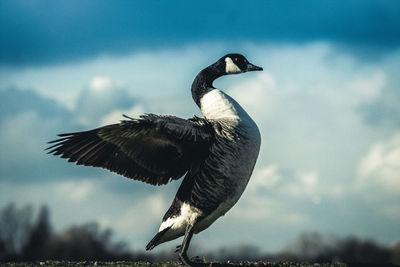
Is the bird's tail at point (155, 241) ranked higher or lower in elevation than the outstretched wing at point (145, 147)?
lower

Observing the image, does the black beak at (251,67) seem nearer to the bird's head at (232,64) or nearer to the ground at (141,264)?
the bird's head at (232,64)

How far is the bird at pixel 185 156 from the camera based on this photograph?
8.41 metres

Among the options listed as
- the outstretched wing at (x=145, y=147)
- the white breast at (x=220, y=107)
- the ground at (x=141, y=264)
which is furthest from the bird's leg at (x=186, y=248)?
the white breast at (x=220, y=107)

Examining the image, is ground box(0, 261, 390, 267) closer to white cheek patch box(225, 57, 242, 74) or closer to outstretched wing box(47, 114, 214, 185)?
outstretched wing box(47, 114, 214, 185)

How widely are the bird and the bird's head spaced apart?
4.30 ft

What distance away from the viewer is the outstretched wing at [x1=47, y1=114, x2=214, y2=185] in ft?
27.2

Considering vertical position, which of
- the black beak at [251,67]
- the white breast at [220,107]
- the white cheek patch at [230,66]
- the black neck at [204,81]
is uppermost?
the black beak at [251,67]

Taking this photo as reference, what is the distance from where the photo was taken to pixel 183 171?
8812 mm

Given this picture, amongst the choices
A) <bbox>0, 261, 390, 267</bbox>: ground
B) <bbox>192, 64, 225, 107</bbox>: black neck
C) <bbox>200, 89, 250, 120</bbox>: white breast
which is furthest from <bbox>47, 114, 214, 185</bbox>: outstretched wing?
<bbox>0, 261, 390, 267</bbox>: ground

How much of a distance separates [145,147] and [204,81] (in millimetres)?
1914

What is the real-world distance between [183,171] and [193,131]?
79cm

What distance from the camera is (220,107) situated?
9141 millimetres

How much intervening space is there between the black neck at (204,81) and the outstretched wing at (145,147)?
0.87 m

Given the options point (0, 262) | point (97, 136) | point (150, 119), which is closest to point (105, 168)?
point (97, 136)
